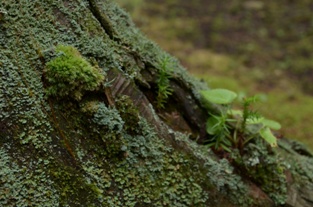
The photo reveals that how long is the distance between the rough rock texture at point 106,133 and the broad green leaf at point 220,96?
20cm

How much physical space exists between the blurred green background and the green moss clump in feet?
16.8

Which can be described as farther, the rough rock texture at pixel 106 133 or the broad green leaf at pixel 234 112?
the broad green leaf at pixel 234 112

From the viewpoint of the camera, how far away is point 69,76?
2.47 metres

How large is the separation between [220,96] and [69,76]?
1.48 metres

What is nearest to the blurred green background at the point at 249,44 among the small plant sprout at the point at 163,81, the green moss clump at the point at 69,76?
the small plant sprout at the point at 163,81

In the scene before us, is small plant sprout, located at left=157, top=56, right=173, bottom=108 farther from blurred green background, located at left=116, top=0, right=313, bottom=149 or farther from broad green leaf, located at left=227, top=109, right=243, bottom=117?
blurred green background, located at left=116, top=0, right=313, bottom=149

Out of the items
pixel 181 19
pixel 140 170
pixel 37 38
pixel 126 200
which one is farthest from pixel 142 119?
pixel 181 19

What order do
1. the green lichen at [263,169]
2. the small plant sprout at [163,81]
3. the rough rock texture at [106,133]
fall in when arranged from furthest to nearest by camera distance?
the green lichen at [263,169] < the small plant sprout at [163,81] < the rough rock texture at [106,133]

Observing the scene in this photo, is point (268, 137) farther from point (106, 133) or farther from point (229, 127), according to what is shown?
point (106, 133)

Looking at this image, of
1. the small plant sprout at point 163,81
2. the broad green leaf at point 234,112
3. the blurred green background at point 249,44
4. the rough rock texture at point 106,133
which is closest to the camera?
the rough rock texture at point 106,133

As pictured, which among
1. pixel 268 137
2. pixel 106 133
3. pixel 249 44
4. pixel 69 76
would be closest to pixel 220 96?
pixel 268 137

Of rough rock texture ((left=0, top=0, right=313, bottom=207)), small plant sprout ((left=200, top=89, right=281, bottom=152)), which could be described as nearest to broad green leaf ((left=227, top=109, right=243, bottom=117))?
small plant sprout ((left=200, top=89, right=281, bottom=152))

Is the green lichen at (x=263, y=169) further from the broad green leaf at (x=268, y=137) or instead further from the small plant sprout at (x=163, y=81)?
the small plant sprout at (x=163, y=81)

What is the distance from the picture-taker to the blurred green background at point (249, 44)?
8.12m
